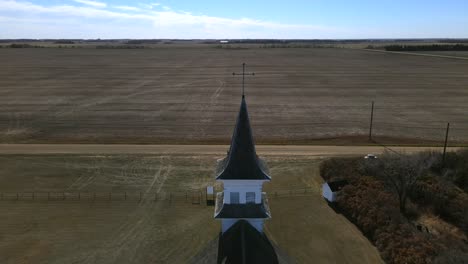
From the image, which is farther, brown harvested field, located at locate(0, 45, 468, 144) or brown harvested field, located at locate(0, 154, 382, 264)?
brown harvested field, located at locate(0, 45, 468, 144)

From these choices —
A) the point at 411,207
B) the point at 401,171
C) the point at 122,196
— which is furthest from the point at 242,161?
the point at 411,207

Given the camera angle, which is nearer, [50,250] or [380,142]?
[50,250]

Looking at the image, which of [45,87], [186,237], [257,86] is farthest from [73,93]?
[186,237]

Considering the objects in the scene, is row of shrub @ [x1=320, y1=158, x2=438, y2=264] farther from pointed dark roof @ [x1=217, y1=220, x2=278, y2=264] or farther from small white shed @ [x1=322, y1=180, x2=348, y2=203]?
pointed dark roof @ [x1=217, y1=220, x2=278, y2=264]

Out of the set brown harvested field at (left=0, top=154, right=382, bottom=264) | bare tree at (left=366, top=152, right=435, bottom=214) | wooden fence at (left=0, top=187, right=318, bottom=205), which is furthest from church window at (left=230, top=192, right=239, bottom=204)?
bare tree at (left=366, top=152, right=435, bottom=214)

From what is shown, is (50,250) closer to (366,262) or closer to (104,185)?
(104,185)

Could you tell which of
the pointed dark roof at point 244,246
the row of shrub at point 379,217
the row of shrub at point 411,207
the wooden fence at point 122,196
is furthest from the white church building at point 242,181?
the wooden fence at point 122,196

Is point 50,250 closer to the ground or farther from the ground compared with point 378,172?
closer to the ground
